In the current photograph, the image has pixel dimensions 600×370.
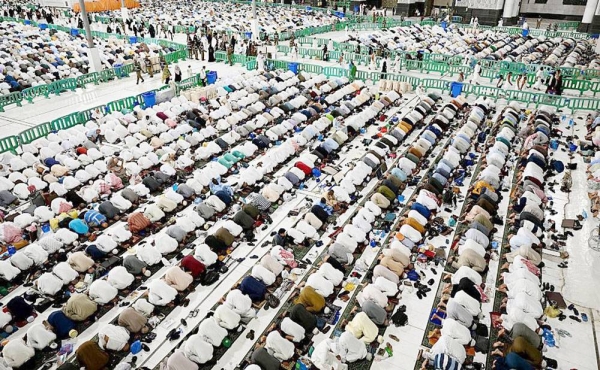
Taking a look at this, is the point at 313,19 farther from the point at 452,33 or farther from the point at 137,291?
the point at 137,291

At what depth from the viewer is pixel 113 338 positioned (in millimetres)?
7910

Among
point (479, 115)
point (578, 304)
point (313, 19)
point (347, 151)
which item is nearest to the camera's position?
point (578, 304)

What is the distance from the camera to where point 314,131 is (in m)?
16.7

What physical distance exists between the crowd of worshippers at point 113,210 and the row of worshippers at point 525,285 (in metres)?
4.71

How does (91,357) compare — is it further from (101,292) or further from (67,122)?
(67,122)

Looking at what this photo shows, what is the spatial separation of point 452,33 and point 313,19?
1522 centimetres

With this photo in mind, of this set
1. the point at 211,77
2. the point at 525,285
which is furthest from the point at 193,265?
the point at 211,77

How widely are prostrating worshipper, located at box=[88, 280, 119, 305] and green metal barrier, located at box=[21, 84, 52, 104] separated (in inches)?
651

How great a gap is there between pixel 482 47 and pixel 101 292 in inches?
1186

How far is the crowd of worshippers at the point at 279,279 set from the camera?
25.2 ft

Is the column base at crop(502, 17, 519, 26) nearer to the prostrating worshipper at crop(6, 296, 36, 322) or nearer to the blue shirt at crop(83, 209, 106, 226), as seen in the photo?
the blue shirt at crop(83, 209, 106, 226)

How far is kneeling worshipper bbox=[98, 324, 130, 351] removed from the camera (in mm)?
7898

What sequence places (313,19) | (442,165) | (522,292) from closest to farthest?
(522,292) → (442,165) → (313,19)

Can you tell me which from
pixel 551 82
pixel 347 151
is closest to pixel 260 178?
pixel 347 151
